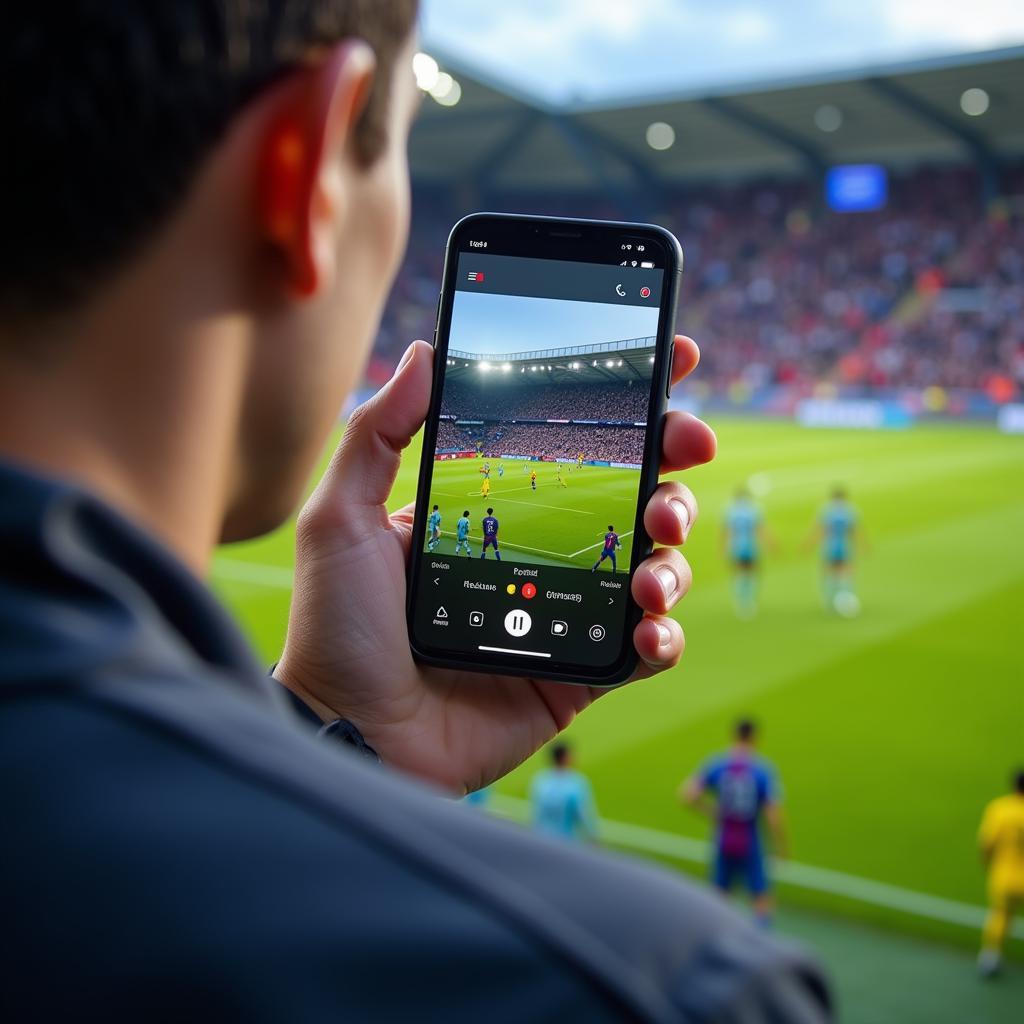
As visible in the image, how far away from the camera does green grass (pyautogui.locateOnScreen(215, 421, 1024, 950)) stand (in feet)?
33.5

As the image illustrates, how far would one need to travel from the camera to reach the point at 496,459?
2.66m

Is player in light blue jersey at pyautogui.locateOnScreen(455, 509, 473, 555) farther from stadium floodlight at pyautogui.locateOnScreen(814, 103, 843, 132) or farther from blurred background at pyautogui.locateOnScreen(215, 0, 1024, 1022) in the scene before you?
stadium floodlight at pyautogui.locateOnScreen(814, 103, 843, 132)

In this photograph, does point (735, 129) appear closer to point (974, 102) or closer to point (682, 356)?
point (974, 102)

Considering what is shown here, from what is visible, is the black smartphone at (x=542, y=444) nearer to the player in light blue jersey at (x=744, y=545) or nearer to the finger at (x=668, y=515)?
the finger at (x=668, y=515)

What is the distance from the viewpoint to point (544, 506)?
255 centimetres

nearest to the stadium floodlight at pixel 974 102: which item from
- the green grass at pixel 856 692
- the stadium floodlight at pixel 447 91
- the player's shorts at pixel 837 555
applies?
the stadium floodlight at pixel 447 91

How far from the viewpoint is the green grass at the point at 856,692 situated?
33.5 ft

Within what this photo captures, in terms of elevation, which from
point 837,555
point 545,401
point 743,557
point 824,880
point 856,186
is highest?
point 856,186

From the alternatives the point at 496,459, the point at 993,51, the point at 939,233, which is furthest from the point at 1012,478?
the point at 496,459

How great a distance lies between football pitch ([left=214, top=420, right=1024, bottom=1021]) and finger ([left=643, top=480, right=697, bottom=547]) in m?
0.11

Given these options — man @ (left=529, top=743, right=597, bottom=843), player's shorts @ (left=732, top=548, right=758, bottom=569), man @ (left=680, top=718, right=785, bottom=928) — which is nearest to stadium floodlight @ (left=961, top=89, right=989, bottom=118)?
player's shorts @ (left=732, top=548, right=758, bottom=569)

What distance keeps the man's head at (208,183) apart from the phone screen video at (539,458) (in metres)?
1.50

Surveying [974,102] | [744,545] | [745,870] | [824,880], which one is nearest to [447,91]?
[974,102]

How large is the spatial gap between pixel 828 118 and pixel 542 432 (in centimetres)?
4367
